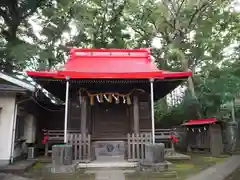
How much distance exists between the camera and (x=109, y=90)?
400 inches

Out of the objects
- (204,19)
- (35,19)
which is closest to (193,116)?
(204,19)

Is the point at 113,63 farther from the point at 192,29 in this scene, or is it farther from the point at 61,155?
the point at 192,29

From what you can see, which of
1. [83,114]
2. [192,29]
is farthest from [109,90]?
[192,29]

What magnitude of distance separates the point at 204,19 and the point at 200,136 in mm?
11207

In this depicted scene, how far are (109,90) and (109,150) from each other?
2747 mm

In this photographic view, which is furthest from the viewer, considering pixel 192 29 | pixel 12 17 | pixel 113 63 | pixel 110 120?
pixel 192 29

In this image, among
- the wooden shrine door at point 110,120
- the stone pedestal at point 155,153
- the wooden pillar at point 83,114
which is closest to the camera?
the stone pedestal at point 155,153

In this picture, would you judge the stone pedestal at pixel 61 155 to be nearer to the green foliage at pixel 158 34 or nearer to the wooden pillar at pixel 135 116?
the wooden pillar at pixel 135 116

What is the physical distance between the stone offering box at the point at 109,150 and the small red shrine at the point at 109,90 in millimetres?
98

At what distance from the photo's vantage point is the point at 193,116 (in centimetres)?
1788

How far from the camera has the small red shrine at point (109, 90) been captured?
8.66 meters

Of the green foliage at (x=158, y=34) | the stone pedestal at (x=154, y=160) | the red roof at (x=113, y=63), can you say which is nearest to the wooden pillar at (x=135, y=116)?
the red roof at (x=113, y=63)

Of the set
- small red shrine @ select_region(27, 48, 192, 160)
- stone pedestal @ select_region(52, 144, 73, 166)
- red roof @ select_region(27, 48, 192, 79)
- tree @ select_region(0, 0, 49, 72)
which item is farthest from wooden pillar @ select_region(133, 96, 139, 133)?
tree @ select_region(0, 0, 49, 72)

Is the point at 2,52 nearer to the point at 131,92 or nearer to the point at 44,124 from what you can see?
the point at 44,124
